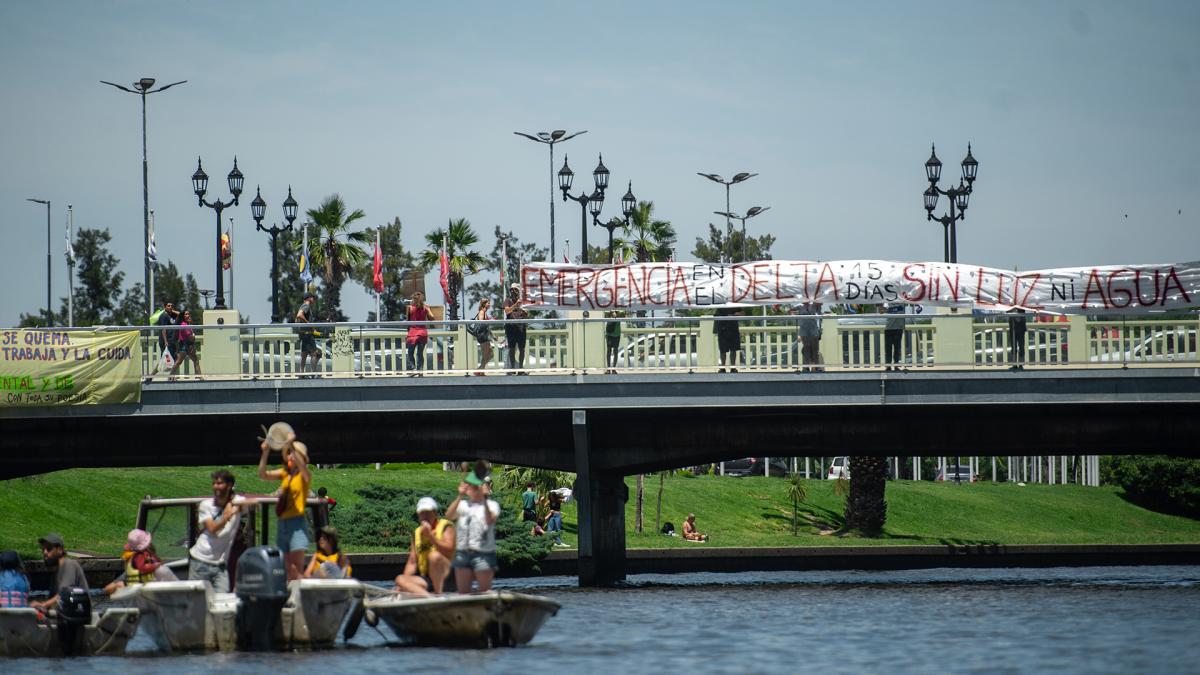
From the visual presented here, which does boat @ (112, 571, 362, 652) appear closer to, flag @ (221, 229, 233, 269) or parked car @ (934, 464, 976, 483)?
flag @ (221, 229, 233, 269)

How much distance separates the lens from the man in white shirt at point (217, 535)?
75.0ft

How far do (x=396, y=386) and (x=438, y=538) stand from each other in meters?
13.3

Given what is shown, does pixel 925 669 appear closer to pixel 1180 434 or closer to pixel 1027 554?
pixel 1180 434

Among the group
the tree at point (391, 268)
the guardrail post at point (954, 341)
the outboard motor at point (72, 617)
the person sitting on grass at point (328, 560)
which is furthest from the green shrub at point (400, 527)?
the tree at point (391, 268)

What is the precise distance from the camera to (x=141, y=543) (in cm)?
2395

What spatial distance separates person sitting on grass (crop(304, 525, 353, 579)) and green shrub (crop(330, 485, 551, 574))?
17.4m

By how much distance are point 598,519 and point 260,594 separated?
16.3 meters

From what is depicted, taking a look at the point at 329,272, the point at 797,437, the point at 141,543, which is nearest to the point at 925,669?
the point at 141,543

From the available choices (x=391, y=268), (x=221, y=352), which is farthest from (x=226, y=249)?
(x=391, y=268)

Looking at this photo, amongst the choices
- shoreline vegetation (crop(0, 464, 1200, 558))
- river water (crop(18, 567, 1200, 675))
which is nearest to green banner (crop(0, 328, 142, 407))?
shoreline vegetation (crop(0, 464, 1200, 558))

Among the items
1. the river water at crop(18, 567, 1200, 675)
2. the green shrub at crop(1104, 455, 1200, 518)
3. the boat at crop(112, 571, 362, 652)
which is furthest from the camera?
the green shrub at crop(1104, 455, 1200, 518)

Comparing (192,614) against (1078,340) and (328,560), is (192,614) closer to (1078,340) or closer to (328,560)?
(328,560)

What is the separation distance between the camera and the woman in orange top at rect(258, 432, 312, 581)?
22953 mm

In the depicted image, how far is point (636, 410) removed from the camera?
3616 centimetres
